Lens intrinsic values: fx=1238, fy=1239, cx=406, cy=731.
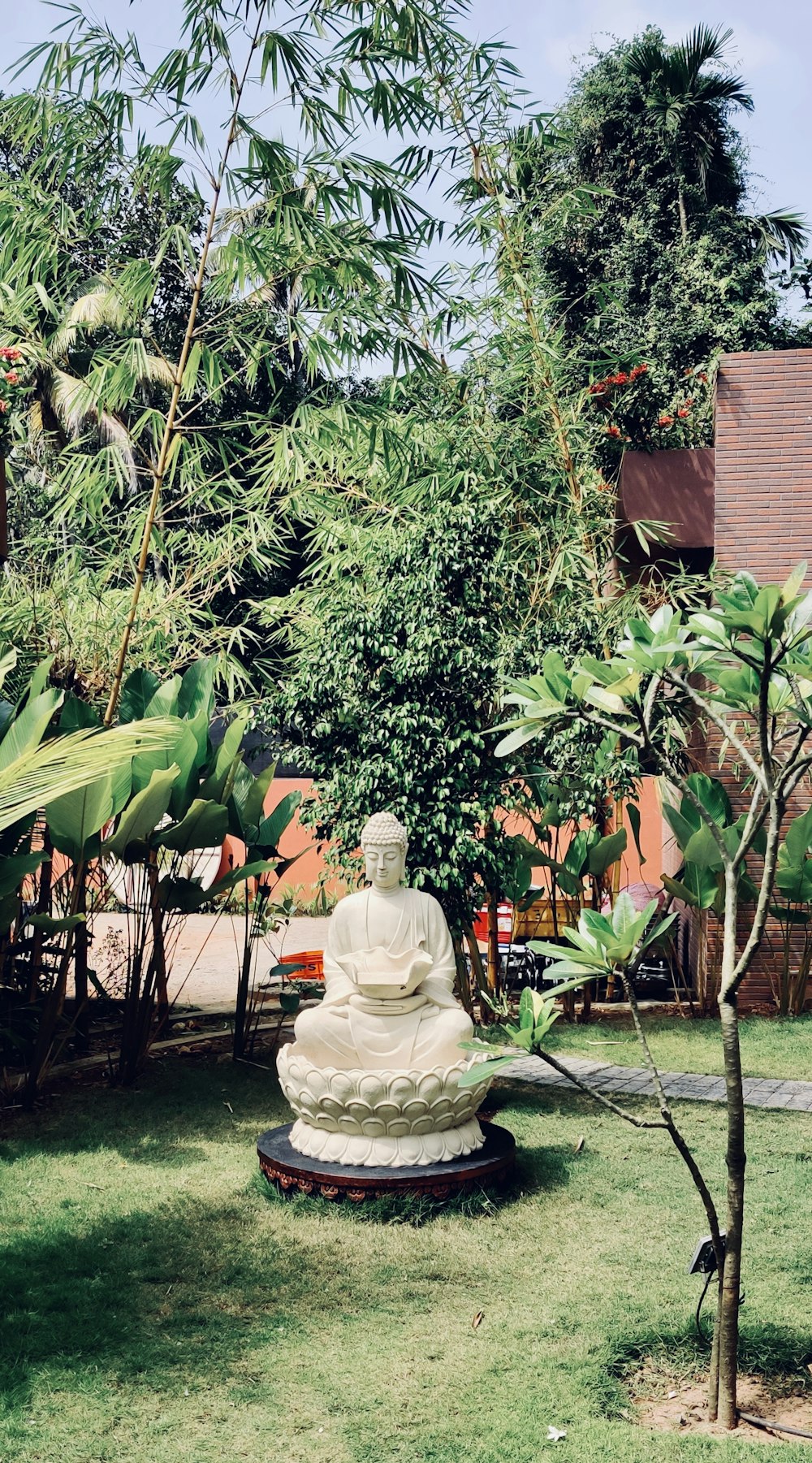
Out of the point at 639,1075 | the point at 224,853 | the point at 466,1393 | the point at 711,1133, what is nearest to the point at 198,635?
the point at 639,1075

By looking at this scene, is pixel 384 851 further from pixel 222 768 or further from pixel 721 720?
pixel 721 720

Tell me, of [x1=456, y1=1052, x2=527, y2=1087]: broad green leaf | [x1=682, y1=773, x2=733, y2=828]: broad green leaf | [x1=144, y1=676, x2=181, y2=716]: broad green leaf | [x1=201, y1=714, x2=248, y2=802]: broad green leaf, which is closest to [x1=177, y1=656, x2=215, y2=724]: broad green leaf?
[x1=144, y1=676, x2=181, y2=716]: broad green leaf

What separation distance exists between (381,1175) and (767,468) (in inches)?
218

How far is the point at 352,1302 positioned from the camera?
396 cm

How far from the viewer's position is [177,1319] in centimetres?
384

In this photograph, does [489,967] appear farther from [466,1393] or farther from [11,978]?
[466,1393]

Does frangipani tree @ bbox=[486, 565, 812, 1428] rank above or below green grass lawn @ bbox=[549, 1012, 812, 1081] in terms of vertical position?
above

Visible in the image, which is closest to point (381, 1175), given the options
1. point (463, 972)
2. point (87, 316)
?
point (463, 972)

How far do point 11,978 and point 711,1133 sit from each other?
144 inches

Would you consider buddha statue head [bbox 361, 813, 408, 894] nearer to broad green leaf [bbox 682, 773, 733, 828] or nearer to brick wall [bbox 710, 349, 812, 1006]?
broad green leaf [bbox 682, 773, 733, 828]

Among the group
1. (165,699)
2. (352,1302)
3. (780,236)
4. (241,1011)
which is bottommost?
(352,1302)

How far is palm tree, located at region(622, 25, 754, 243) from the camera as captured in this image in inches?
591

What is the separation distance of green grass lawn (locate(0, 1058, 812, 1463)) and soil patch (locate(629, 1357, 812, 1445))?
0.07 meters

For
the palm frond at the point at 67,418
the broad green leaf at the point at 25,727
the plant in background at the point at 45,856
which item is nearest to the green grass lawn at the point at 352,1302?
the plant in background at the point at 45,856
